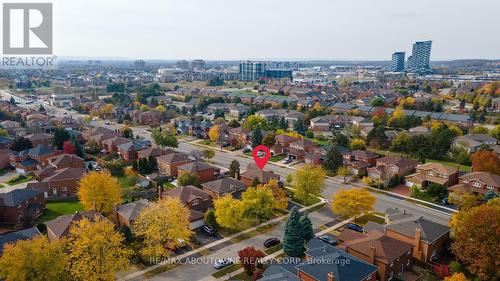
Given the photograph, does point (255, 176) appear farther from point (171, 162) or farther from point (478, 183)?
point (478, 183)

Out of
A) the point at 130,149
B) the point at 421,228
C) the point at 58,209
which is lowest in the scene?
the point at 58,209

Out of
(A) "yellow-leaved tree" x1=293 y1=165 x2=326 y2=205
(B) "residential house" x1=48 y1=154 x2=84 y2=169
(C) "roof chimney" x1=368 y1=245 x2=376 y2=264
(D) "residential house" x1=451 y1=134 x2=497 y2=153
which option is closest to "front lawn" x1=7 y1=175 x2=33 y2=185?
(B) "residential house" x1=48 y1=154 x2=84 y2=169

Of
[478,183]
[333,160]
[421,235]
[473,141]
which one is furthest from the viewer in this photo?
[473,141]

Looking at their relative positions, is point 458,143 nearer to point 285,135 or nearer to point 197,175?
point 285,135

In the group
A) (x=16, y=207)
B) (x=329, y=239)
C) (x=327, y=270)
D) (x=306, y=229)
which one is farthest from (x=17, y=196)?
(x=327, y=270)

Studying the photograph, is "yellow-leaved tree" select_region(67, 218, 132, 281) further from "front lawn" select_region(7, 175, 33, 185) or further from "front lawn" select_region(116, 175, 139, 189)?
"front lawn" select_region(7, 175, 33, 185)

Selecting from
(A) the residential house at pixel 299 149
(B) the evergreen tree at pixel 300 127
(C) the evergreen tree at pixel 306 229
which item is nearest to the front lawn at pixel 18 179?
(A) the residential house at pixel 299 149

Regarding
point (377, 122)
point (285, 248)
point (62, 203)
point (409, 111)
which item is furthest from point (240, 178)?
point (409, 111)
